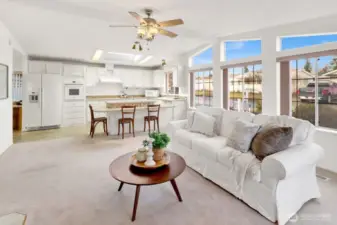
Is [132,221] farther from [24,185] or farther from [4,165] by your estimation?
[4,165]

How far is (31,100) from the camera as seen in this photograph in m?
6.20

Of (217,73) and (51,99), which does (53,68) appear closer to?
(51,99)

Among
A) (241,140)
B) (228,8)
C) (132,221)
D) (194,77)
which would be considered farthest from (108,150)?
(194,77)

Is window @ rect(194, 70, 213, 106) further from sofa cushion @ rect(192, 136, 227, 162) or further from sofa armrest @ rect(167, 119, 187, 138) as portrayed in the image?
sofa cushion @ rect(192, 136, 227, 162)

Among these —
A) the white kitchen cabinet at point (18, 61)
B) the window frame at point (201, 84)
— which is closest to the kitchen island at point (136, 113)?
the window frame at point (201, 84)

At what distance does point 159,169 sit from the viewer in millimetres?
2238

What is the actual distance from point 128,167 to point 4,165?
256 centimetres

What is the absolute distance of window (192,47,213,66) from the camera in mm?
6055

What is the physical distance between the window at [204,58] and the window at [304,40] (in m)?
2.31

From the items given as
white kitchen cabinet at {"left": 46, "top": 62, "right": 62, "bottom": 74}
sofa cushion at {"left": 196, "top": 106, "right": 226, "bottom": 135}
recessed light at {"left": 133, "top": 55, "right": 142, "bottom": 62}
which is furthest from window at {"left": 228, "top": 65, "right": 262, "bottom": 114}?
white kitchen cabinet at {"left": 46, "top": 62, "right": 62, "bottom": 74}

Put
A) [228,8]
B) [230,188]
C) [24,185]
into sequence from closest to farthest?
[230,188] → [24,185] → [228,8]

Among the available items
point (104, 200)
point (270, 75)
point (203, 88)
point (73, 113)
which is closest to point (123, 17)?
point (270, 75)

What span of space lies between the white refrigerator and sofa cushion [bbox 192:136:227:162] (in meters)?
5.34

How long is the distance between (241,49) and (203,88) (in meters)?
1.92
